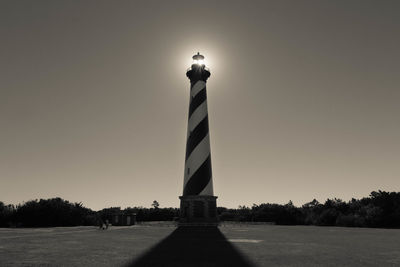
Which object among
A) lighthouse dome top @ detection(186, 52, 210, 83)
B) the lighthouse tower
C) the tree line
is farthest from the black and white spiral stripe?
the tree line

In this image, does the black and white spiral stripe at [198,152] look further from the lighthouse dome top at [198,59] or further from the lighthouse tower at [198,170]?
the lighthouse dome top at [198,59]

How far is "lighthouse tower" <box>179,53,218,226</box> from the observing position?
127 ft

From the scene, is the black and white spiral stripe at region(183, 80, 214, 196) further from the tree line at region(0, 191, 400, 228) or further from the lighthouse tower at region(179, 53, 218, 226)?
the tree line at region(0, 191, 400, 228)

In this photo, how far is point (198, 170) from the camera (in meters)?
39.7

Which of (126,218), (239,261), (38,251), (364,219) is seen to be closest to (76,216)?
(126,218)

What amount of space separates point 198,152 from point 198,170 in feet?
6.71

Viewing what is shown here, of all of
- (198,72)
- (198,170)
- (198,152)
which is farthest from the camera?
(198,72)

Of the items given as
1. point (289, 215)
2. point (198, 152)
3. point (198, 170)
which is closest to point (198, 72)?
point (198, 152)

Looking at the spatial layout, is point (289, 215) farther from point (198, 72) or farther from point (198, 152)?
point (198, 72)

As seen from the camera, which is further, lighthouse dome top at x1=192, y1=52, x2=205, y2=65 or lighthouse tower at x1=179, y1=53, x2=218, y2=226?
lighthouse dome top at x1=192, y1=52, x2=205, y2=65

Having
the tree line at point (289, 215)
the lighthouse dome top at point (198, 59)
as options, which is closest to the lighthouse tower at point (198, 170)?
the lighthouse dome top at point (198, 59)

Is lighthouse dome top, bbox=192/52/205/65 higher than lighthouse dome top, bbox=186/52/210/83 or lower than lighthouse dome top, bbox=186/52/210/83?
higher

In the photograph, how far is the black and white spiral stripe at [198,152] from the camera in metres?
39.5

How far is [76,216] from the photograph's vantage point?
5853 cm
